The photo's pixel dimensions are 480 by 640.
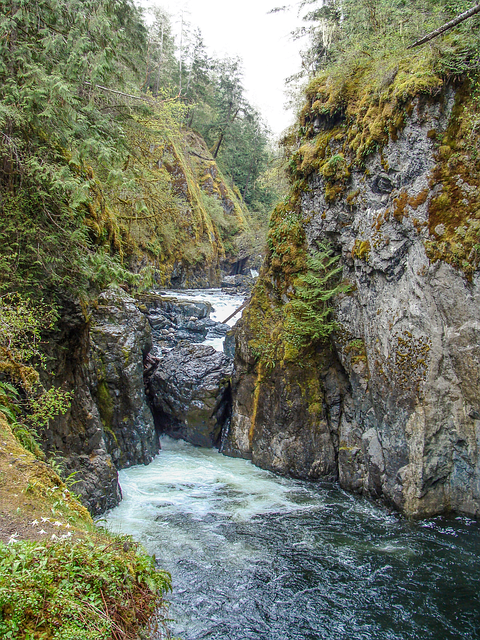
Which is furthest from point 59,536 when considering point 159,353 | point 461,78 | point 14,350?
point 159,353

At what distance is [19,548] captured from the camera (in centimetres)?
237

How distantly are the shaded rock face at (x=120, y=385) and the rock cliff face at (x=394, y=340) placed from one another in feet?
11.2

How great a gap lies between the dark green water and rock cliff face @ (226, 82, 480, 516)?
2.63 feet

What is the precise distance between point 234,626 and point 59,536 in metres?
3.38

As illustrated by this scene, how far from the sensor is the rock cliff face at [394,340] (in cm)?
689

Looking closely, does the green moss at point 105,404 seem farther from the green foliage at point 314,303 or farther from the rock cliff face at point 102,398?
the green foliage at point 314,303

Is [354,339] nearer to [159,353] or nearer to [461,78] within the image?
[461,78]

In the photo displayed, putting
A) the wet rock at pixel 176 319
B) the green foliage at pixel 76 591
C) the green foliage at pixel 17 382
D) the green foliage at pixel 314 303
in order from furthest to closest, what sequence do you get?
the wet rock at pixel 176 319 < the green foliage at pixel 314 303 < the green foliage at pixel 17 382 < the green foliage at pixel 76 591

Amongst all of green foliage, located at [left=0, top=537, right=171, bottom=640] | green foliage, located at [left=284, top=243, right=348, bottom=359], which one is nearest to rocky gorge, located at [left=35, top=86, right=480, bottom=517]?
green foliage, located at [left=284, top=243, right=348, bottom=359]

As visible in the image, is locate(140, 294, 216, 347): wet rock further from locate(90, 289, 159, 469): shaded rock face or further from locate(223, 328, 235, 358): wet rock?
locate(90, 289, 159, 469): shaded rock face

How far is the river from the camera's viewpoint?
4973 mm

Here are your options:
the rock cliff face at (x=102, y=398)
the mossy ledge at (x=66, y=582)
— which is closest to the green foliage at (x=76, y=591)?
the mossy ledge at (x=66, y=582)

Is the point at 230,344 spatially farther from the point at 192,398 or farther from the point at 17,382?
the point at 17,382

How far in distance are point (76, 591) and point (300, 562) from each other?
17.1ft
